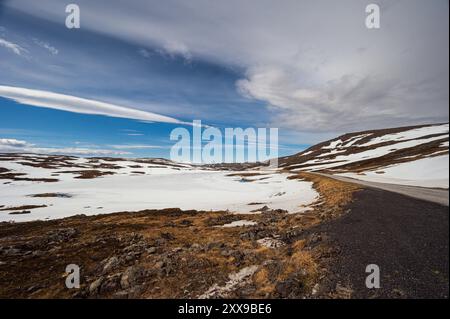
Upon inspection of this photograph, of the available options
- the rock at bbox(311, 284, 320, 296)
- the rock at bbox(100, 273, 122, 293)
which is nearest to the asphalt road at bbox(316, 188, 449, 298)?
the rock at bbox(311, 284, 320, 296)

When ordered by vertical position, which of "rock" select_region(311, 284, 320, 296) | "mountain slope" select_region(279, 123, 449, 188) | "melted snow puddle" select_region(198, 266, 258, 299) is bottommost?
"melted snow puddle" select_region(198, 266, 258, 299)

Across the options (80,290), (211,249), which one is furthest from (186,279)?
(80,290)

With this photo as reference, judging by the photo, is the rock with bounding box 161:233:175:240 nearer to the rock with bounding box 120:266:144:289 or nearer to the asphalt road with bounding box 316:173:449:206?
the rock with bounding box 120:266:144:289

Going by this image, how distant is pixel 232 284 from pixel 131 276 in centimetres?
461

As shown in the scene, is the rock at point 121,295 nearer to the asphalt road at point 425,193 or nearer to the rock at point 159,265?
the rock at point 159,265

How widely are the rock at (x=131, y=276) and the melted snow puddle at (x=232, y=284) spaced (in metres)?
3.35

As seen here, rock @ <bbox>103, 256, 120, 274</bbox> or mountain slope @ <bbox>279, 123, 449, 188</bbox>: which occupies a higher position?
mountain slope @ <bbox>279, 123, 449, 188</bbox>

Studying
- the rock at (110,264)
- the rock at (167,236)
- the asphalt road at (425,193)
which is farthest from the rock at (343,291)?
the rock at (167,236)

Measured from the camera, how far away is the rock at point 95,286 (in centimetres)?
862

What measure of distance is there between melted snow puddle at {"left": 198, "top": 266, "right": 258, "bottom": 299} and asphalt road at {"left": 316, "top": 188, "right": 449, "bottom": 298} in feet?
10.9

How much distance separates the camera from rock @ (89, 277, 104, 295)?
862cm

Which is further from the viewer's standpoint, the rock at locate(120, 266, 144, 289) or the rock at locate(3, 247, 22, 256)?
the rock at locate(3, 247, 22, 256)
